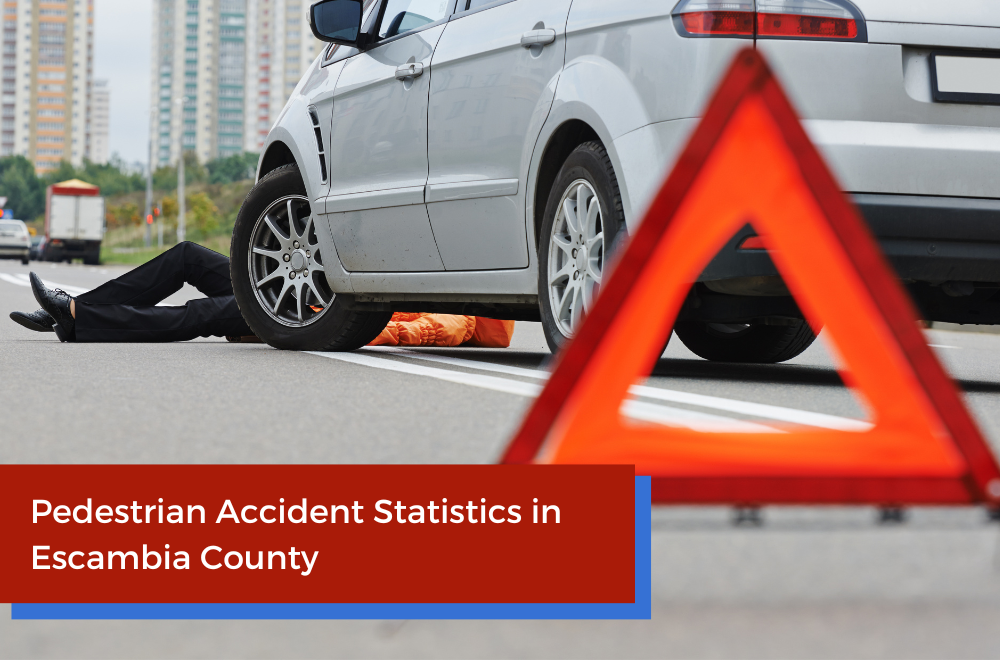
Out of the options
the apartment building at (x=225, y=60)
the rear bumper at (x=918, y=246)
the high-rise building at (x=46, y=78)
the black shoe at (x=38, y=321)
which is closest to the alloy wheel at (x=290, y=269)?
the black shoe at (x=38, y=321)

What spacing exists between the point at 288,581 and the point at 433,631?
284 millimetres

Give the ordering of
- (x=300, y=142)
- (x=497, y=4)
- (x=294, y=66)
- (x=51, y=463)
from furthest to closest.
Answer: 1. (x=294, y=66)
2. (x=300, y=142)
3. (x=497, y=4)
4. (x=51, y=463)

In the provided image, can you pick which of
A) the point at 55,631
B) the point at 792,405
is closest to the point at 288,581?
the point at 55,631

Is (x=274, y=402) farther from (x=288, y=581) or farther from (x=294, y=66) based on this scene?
(x=294, y=66)

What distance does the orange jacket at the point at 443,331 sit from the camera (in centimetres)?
814

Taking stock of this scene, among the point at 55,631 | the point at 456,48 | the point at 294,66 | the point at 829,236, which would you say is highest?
the point at 294,66

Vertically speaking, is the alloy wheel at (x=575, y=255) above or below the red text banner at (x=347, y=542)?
above

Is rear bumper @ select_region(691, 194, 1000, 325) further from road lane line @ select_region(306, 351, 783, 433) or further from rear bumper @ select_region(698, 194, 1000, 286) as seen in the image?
road lane line @ select_region(306, 351, 783, 433)

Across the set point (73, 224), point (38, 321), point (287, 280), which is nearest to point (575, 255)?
point (287, 280)

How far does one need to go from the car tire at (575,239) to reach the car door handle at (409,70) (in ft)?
3.65

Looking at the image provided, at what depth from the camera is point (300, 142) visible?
7.24 m

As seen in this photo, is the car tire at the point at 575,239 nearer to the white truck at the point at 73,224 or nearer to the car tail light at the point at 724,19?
the car tail light at the point at 724,19

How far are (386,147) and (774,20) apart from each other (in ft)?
7.62

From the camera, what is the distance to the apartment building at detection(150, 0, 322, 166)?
15212cm
